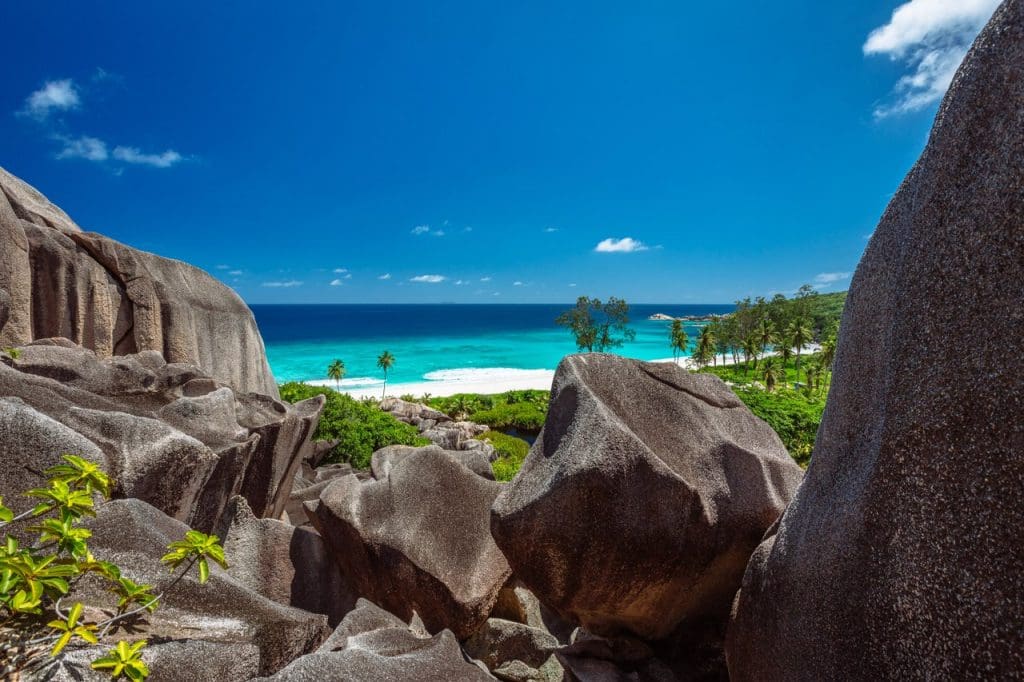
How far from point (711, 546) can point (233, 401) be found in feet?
18.8

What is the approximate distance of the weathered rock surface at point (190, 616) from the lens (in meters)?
2.81

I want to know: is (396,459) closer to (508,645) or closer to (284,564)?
(284,564)

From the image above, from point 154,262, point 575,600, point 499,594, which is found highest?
point 154,262

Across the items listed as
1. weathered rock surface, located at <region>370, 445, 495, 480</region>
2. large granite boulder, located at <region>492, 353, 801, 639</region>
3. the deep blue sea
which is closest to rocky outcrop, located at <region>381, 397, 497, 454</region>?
weathered rock surface, located at <region>370, 445, 495, 480</region>

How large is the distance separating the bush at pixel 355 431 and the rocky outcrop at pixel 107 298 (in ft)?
15.4

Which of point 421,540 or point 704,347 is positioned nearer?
point 421,540

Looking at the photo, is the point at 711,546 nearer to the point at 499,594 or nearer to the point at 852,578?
the point at 852,578

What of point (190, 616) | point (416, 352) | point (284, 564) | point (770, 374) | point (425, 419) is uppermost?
point (190, 616)

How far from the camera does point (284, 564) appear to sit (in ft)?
18.1

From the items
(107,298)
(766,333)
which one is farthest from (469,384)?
(107,298)

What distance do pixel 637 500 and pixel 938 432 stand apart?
224cm

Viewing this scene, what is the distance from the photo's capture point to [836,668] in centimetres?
258

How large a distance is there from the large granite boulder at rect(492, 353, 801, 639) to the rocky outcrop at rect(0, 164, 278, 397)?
219 inches

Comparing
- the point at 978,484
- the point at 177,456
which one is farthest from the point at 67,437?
the point at 978,484
